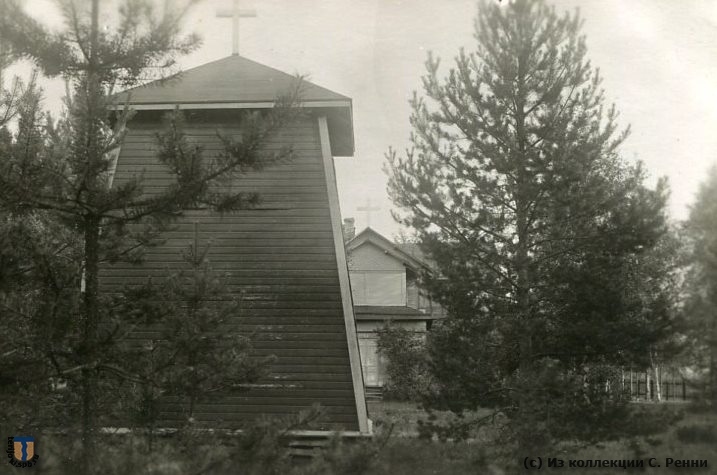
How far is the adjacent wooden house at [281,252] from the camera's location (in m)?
10.8

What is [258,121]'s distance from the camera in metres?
6.32

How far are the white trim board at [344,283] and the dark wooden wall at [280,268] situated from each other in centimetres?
10

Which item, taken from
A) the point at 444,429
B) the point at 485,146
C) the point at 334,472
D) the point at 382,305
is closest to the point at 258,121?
the point at 334,472

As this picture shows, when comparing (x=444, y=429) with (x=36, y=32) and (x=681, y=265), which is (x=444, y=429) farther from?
(x=36, y=32)

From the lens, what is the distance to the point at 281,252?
11.5 metres

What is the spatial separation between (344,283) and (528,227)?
10.6 ft

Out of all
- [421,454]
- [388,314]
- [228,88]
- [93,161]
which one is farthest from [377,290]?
[93,161]

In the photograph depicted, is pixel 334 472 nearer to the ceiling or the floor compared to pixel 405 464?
nearer to the ceiling

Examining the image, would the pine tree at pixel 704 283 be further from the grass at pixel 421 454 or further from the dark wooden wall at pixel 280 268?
the dark wooden wall at pixel 280 268

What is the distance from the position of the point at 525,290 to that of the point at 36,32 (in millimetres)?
7195

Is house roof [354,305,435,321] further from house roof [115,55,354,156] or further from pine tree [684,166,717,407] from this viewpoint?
pine tree [684,166,717,407]

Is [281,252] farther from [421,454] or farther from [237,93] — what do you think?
[421,454]

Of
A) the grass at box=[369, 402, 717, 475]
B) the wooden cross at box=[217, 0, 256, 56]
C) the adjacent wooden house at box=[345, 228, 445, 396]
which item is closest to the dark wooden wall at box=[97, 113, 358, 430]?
the grass at box=[369, 402, 717, 475]

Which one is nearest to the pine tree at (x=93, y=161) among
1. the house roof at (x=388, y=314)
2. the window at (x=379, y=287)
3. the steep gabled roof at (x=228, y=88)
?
the steep gabled roof at (x=228, y=88)
